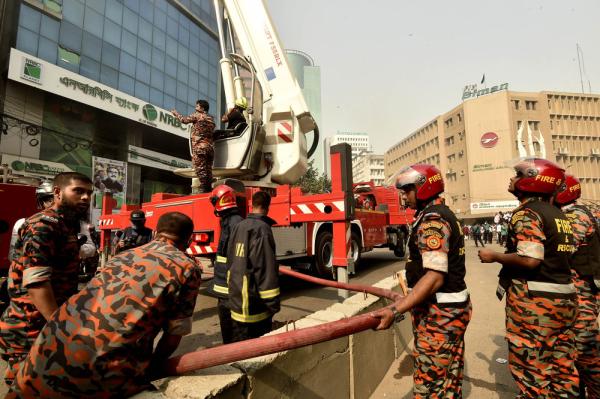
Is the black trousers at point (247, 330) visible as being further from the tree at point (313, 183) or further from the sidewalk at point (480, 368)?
the tree at point (313, 183)

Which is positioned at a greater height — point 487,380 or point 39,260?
point 39,260

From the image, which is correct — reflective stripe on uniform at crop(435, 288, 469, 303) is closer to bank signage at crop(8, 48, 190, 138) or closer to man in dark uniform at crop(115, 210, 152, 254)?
man in dark uniform at crop(115, 210, 152, 254)

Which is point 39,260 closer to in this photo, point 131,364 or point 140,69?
point 131,364

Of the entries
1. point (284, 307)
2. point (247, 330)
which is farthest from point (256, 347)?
point (284, 307)

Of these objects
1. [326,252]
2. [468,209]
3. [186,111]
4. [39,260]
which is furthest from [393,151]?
[39,260]

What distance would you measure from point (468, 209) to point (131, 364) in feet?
178

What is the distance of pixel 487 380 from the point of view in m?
2.93

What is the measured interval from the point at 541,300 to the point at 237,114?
4.89 m

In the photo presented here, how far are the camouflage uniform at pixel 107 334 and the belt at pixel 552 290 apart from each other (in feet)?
7.27

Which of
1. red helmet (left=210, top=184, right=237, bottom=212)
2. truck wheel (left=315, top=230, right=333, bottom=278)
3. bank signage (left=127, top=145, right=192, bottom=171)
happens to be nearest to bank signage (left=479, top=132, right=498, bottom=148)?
bank signage (left=127, top=145, right=192, bottom=171)

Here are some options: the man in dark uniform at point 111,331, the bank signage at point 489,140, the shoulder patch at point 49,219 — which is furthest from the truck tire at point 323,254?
the bank signage at point 489,140

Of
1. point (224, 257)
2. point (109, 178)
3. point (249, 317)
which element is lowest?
point (249, 317)

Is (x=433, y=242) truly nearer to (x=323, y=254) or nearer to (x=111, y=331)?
(x=111, y=331)

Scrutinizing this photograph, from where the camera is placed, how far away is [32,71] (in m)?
15.3
